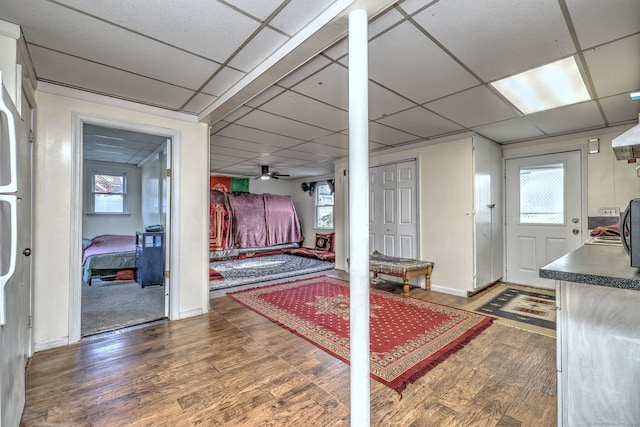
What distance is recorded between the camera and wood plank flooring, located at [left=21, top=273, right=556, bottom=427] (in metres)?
1.60

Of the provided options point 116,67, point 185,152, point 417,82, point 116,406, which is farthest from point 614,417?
point 185,152

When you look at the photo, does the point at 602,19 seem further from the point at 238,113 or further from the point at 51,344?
the point at 51,344

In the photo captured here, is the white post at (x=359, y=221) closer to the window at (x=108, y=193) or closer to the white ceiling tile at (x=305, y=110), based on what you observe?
the white ceiling tile at (x=305, y=110)

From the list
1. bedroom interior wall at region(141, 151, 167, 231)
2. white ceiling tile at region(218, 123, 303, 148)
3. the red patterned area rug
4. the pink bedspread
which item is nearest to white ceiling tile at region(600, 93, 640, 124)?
the red patterned area rug

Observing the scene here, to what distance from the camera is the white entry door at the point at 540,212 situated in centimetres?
391

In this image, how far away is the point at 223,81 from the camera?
240 cm

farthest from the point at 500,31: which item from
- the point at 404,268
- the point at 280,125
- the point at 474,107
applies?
the point at 404,268

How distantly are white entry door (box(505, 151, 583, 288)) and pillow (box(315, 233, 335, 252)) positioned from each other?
3.99 metres

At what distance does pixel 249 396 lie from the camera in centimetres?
179

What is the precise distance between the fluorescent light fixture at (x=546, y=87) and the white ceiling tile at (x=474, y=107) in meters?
0.10

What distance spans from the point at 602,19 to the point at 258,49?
199 cm

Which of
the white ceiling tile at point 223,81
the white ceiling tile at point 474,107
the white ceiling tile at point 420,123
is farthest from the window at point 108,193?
the white ceiling tile at point 474,107

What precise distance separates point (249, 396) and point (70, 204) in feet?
7.32

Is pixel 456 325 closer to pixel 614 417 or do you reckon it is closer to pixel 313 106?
pixel 614 417
